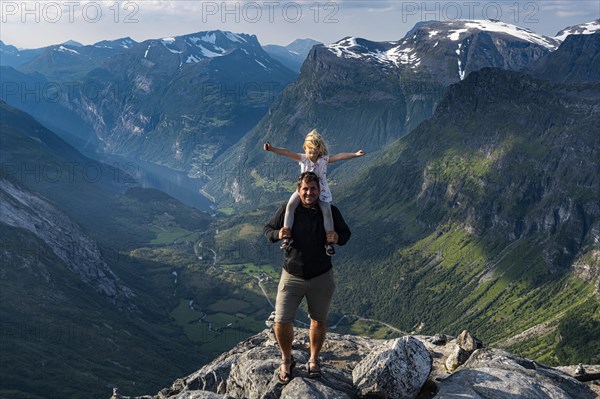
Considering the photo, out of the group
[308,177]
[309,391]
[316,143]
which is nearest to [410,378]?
[309,391]

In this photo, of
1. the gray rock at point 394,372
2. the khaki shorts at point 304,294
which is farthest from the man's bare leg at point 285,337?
the gray rock at point 394,372

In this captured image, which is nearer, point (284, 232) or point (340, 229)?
point (284, 232)

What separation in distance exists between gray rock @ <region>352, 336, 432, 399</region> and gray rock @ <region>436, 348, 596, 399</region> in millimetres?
1487

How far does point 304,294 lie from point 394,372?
6.83 metres

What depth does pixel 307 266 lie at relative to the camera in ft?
92.0

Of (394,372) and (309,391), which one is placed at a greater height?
(394,372)

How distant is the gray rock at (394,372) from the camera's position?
29.1 m

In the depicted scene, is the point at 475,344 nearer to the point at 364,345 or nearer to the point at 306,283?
the point at 364,345

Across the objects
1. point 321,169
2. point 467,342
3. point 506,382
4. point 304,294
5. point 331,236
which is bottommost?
point 467,342

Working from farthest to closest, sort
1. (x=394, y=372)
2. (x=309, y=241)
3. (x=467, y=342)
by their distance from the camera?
(x=467, y=342) < (x=394, y=372) < (x=309, y=241)

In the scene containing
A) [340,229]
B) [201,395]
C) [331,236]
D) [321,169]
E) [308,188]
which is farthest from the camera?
[201,395]

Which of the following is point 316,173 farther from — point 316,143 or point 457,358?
point 457,358

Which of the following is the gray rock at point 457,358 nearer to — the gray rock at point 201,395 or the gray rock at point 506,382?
the gray rock at point 506,382

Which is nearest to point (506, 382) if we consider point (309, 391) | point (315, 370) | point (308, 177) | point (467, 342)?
point (467, 342)
